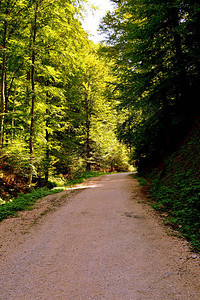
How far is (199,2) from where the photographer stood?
18.0 feet

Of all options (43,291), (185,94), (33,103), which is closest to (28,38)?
(33,103)

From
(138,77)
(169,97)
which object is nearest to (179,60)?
(138,77)

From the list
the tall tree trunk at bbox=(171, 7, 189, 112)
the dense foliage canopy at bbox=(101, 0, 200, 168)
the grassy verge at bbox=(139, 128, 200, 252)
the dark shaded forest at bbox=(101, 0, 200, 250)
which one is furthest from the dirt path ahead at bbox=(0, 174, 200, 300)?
the tall tree trunk at bbox=(171, 7, 189, 112)

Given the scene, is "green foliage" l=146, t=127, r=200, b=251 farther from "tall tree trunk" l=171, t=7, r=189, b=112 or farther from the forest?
"tall tree trunk" l=171, t=7, r=189, b=112

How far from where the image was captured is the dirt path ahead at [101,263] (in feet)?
7.52

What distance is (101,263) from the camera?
293 cm

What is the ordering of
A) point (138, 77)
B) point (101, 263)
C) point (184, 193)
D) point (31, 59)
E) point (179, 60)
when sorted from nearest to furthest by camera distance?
point (101, 263), point (184, 193), point (179, 60), point (138, 77), point (31, 59)

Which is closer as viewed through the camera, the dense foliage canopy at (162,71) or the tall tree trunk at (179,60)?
the dense foliage canopy at (162,71)

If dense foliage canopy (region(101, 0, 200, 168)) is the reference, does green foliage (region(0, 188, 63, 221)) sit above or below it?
below

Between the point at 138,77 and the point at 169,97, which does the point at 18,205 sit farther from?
the point at 169,97

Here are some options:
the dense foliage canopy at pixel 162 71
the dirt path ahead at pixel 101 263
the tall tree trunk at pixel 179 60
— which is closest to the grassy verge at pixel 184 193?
the dirt path ahead at pixel 101 263

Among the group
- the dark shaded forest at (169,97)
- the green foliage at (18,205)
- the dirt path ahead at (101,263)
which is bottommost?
the dirt path ahead at (101,263)

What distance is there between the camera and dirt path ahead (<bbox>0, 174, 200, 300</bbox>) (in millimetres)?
2293

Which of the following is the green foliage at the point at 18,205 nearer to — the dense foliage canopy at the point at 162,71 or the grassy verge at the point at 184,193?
the grassy verge at the point at 184,193
